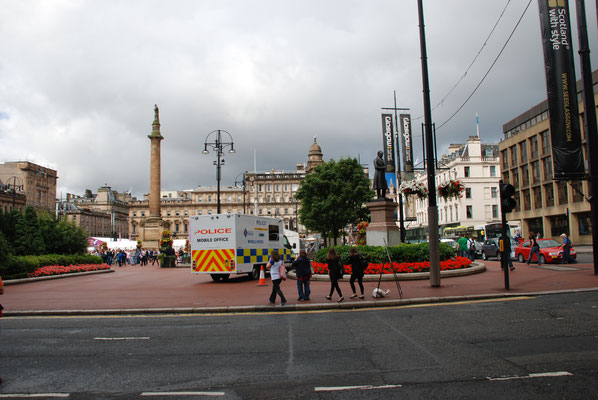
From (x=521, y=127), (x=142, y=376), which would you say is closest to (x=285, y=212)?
(x=521, y=127)

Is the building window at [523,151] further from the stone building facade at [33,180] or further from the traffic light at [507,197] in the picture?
the stone building facade at [33,180]

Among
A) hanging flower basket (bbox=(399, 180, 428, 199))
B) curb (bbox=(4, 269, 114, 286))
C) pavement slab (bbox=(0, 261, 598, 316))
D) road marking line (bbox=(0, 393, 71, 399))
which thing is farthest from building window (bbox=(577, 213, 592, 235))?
road marking line (bbox=(0, 393, 71, 399))

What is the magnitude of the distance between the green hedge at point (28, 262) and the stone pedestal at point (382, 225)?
1664cm

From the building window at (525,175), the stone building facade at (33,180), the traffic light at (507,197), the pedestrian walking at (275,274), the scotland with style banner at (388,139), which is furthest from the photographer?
the stone building facade at (33,180)

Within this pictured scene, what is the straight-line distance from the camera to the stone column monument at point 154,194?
5034cm

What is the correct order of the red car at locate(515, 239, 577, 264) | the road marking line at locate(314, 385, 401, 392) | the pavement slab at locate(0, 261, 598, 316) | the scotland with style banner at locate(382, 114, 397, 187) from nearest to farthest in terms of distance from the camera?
the road marking line at locate(314, 385, 401, 392)
the pavement slab at locate(0, 261, 598, 316)
the red car at locate(515, 239, 577, 264)
the scotland with style banner at locate(382, 114, 397, 187)

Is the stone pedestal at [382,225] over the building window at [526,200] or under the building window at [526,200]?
under

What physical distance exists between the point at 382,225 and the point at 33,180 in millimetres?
94735

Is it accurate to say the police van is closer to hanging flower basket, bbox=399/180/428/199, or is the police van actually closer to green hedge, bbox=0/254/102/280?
hanging flower basket, bbox=399/180/428/199

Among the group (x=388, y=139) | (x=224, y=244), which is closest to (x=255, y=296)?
(x=224, y=244)

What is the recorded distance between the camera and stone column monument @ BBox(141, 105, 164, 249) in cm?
5034

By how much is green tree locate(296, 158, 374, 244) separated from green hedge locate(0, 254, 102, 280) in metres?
26.9

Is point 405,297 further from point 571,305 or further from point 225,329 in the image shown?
point 225,329

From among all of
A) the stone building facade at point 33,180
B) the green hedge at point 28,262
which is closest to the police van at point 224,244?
the green hedge at point 28,262
